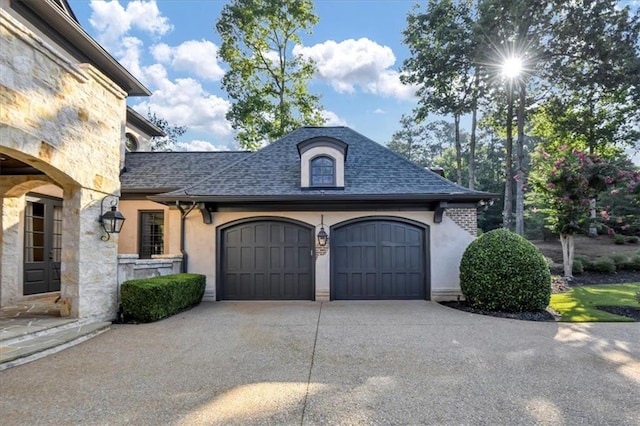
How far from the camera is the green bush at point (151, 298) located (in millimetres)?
6215

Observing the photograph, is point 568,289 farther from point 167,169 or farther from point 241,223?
point 167,169

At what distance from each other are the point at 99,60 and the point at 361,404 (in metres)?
11.6

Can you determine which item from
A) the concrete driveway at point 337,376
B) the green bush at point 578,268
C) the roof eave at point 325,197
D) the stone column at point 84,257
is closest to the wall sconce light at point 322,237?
the roof eave at point 325,197

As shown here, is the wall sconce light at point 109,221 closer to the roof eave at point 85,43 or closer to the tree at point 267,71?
the roof eave at point 85,43

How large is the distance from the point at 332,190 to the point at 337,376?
18.6 feet

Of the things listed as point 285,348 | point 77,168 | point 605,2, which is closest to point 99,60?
point 77,168

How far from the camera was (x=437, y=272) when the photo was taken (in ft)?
28.5

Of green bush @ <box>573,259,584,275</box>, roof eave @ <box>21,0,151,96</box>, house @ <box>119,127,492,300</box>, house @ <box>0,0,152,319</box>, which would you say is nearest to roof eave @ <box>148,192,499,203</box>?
house @ <box>119,127,492,300</box>

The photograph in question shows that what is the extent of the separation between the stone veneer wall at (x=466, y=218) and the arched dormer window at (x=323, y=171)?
129 inches

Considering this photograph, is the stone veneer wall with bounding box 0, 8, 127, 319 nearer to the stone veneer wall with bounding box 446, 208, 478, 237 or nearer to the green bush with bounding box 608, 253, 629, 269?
the stone veneer wall with bounding box 446, 208, 478, 237

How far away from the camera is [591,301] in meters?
8.23

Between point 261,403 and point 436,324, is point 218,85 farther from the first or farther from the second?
point 261,403

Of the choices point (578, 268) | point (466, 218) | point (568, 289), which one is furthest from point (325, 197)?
point (578, 268)

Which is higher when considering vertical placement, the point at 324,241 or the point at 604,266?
the point at 324,241
